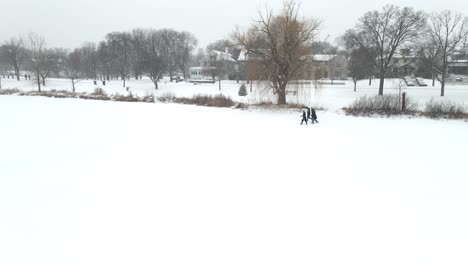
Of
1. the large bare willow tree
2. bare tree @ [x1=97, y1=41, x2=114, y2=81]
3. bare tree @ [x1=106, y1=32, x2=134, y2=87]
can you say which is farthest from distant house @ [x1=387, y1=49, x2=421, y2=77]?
bare tree @ [x1=97, y1=41, x2=114, y2=81]

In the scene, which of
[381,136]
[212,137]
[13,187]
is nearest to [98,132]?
[212,137]

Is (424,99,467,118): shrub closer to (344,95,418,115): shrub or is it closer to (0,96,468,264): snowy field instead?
(344,95,418,115): shrub

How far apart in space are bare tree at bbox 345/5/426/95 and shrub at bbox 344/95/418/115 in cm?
1887

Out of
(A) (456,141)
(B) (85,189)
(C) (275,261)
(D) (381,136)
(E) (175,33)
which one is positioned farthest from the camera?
(E) (175,33)

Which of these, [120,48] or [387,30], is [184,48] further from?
[387,30]

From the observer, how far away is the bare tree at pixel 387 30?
1364 inches

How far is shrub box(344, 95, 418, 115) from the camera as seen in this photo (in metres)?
17.0

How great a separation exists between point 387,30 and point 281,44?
22977 millimetres

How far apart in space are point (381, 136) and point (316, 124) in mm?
3625

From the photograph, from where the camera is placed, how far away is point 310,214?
5.36 m

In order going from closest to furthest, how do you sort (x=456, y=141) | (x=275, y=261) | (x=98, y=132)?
1. (x=275, y=261)
2. (x=456, y=141)
3. (x=98, y=132)

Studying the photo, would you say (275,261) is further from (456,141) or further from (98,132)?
(98,132)

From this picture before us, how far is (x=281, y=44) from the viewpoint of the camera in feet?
Answer: 66.7

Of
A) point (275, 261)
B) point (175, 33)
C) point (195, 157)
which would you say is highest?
point (175, 33)
